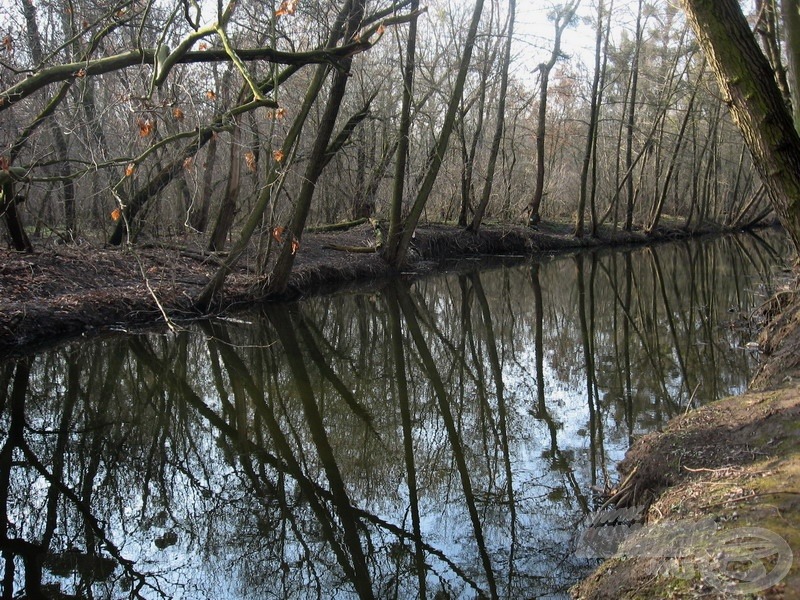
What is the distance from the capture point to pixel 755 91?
450 cm

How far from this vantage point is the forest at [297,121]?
6.68m

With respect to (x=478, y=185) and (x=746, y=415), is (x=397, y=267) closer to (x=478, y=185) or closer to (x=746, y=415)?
(x=478, y=185)

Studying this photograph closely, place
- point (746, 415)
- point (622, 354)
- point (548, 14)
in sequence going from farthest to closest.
Answer: point (548, 14) < point (622, 354) < point (746, 415)

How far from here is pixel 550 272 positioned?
18.2 metres

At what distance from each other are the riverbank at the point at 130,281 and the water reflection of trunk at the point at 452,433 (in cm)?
A: 286

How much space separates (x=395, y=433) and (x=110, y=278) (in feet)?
25.2

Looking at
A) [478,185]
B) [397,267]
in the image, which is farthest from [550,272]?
[478,185]

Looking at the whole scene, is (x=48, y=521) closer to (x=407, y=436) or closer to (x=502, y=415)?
(x=407, y=436)

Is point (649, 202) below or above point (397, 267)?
above

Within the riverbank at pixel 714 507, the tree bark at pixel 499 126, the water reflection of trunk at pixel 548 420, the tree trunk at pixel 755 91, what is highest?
the tree bark at pixel 499 126

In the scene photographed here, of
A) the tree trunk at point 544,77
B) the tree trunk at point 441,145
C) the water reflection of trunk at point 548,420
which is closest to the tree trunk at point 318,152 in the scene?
the tree trunk at point 441,145

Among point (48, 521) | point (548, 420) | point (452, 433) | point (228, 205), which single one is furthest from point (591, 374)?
point (228, 205)

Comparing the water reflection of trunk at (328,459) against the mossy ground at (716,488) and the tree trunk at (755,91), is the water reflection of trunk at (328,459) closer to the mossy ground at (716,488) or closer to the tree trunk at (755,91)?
the mossy ground at (716,488)

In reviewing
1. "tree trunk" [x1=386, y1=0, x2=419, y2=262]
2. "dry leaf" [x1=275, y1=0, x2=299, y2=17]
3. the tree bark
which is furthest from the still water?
the tree bark
